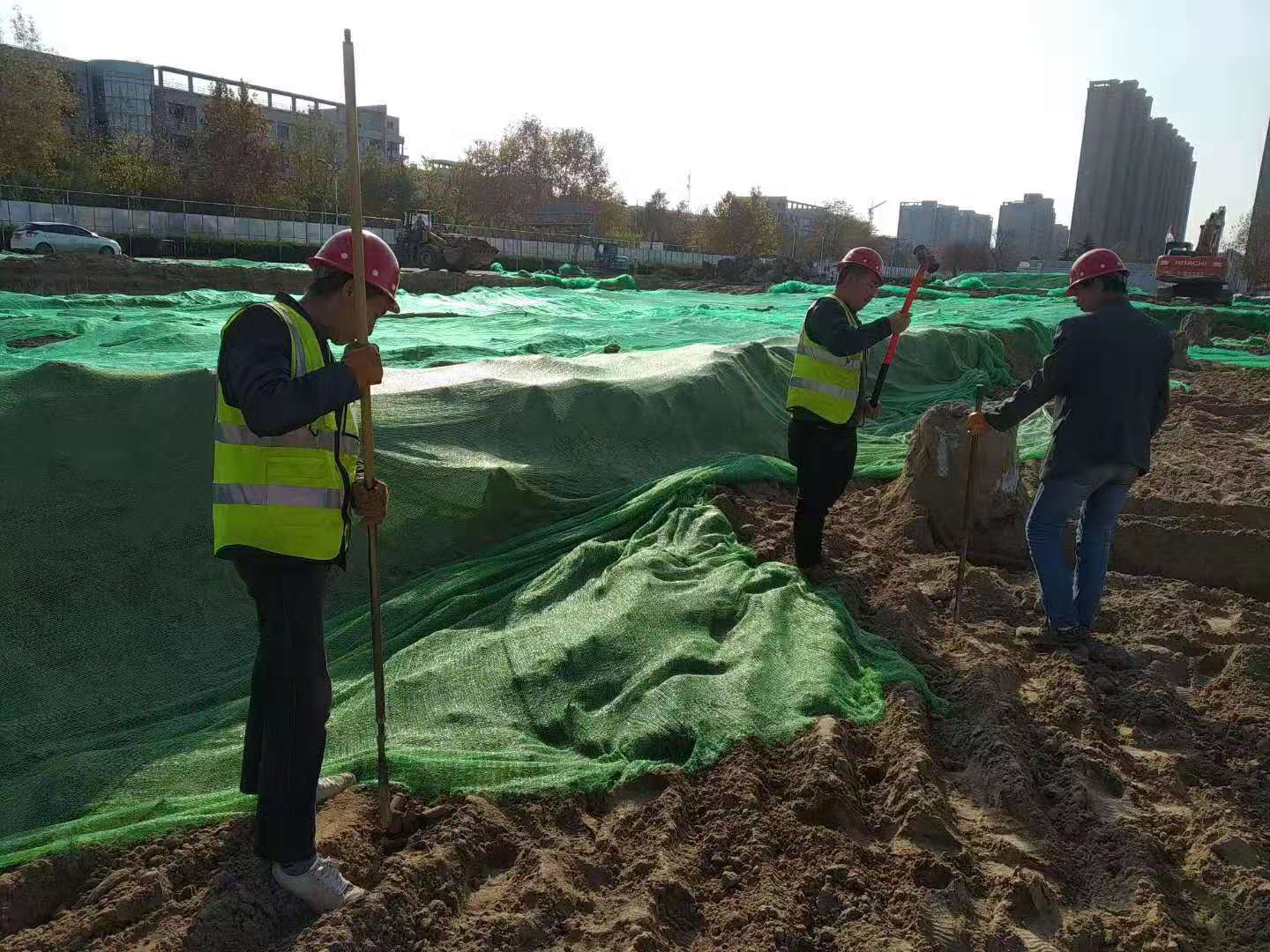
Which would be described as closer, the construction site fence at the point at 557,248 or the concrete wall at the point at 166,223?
the concrete wall at the point at 166,223

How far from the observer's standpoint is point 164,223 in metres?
30.3

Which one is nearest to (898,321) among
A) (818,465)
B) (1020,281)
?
(818,465)

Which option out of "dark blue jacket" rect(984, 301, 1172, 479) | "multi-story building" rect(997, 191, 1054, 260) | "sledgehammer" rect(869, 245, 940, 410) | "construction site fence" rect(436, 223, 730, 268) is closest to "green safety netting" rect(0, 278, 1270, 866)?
"sledgehammer" rect(869, 245, 940, 410)

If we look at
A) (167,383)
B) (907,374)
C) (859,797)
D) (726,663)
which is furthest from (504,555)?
(907,374)

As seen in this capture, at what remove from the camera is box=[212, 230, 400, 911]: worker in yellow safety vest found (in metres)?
2.07

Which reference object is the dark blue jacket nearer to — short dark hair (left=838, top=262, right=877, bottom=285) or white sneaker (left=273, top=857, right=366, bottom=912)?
short dark hair (left=838, top=262, right=877, bottom=285)

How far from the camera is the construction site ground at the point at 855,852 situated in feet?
7.28

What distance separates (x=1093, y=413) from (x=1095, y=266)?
667mm

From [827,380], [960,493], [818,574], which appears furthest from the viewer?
[960,493]

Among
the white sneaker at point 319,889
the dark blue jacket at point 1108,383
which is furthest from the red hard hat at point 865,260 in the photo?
the white sneaker at point 319,889

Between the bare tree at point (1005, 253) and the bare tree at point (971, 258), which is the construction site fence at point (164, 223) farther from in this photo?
the bare tree at point (1005, 253)

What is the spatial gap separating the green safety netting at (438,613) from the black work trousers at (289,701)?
475mm

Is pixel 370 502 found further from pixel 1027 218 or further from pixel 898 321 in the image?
pixel 1027 218

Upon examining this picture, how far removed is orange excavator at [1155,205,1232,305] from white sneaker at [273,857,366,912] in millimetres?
28135
